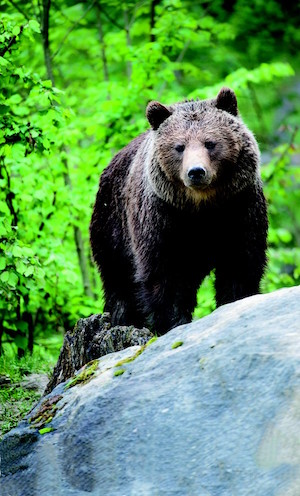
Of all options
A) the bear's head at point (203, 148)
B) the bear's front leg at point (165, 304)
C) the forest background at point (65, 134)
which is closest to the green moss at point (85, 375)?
the forest background at point (65, 134)

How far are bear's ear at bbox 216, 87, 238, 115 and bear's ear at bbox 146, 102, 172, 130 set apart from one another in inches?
16.0

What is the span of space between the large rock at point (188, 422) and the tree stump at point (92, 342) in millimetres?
809

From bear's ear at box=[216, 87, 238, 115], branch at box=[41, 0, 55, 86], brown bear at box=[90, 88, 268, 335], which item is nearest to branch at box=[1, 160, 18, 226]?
branch at box=[41, 0, 55, 86]

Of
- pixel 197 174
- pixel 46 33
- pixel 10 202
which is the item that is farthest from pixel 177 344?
pixel 46 33

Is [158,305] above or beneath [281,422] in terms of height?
above

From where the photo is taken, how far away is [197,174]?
577 centimetres

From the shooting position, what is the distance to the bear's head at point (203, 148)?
6145mm

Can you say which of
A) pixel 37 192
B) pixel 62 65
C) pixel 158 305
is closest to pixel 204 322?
pixel 158 305

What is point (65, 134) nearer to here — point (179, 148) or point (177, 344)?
point (179, 148)

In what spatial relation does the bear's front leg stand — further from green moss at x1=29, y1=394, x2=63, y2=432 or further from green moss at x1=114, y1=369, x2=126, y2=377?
green moss at x1=114, y1=369, x2=126, y2=377

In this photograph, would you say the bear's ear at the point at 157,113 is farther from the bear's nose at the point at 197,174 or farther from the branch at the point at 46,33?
the branch at the point at 46,33

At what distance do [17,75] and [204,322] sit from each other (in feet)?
10.3

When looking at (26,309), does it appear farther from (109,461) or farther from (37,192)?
(109,461)

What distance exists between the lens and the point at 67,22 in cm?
1074
